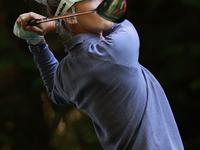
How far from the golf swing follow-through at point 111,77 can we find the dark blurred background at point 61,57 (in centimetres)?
46

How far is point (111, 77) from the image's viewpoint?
573 millimetres

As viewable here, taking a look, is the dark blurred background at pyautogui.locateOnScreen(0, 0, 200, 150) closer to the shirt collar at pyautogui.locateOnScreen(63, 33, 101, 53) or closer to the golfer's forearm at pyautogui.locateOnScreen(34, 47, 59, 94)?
the golfer's forearm at pyautogui.locateOnScreen(34, 47, 59, 94)

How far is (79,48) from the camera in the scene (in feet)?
1.96

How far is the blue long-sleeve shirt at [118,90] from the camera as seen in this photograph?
571 mm

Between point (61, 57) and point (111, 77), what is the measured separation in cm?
79

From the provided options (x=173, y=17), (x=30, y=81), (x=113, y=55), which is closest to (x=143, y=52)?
(x=173, y=17)

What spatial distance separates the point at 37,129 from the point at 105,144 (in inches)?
33.1

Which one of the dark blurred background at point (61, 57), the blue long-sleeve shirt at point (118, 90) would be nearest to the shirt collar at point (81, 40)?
the blue long-sleeve shirt at point (118, 90)

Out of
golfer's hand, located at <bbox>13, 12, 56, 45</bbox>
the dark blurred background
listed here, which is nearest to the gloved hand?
golfer's hand, located at <bbox>13, 12, 56, 45</bbox>

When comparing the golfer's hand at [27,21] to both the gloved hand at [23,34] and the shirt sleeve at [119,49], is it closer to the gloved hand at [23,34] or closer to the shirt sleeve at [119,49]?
the gloved hand at [23,34]

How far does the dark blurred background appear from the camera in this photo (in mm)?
1148

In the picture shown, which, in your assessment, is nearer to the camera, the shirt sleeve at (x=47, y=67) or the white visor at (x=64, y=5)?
the white visor at (x=64, y=5)

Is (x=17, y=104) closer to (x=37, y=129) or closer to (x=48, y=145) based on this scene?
(x=37, y=129)

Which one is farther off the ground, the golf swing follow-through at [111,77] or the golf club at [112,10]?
the golf club at [112,10]
